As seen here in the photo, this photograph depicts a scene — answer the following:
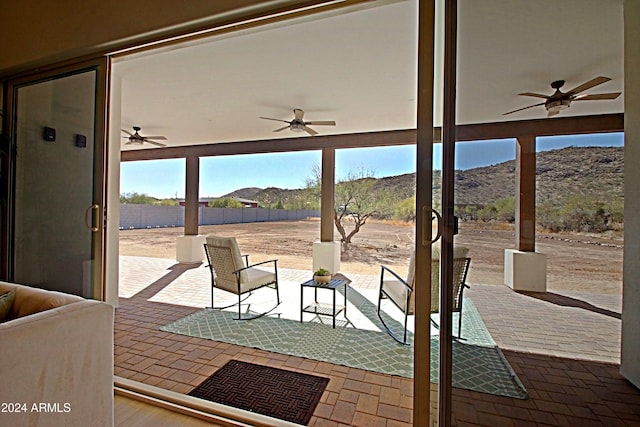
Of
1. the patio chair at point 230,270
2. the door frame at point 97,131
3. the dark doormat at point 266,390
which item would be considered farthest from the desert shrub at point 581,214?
the patio chair at point 230,270

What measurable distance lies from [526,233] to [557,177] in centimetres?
25

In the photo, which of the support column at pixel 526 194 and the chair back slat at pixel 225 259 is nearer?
the support column at pixel 526 194

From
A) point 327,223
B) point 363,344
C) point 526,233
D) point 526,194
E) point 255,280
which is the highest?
point 526,194

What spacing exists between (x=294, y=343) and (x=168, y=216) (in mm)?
5853

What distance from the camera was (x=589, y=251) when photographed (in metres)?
1.20

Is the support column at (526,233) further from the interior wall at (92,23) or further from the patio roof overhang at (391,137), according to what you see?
the interior wall at (92,23)

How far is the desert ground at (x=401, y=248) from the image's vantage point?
1.18 meters

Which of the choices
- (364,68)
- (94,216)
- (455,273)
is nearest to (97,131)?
(94,216)

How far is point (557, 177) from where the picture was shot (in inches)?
48.7

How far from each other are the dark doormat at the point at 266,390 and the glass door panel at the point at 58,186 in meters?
1.02

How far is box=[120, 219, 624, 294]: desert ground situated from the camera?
1182mm

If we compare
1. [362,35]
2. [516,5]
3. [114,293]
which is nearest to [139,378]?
[114,293]

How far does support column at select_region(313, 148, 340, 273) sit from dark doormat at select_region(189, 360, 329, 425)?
344cm

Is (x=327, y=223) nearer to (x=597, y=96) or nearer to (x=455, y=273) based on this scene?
(x=455, y=273)
